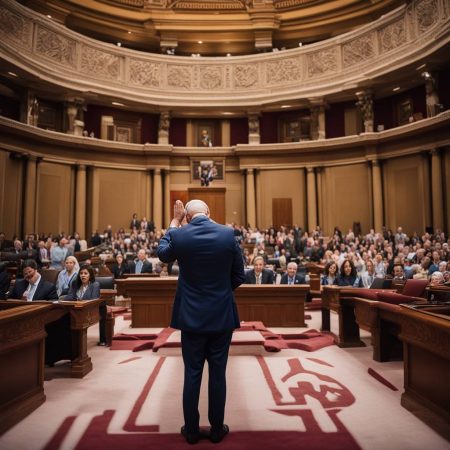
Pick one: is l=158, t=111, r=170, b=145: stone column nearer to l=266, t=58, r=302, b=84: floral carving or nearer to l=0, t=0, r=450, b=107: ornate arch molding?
l=0, t=0, r=450, b=107: ornate arch molding

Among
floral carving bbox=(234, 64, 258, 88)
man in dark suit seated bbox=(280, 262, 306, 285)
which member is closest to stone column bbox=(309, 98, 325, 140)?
floral carving bbox=(234, 64, 258, 88)

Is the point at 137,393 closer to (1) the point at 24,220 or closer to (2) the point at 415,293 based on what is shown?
(2) the point at 415,293

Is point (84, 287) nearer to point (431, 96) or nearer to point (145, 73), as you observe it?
point (431, 96)

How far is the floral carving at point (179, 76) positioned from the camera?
20.6 meters

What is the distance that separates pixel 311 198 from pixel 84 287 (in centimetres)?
1562

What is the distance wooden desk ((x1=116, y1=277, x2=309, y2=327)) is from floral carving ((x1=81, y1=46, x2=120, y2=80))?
1494 centimetres

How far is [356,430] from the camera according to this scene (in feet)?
9.90

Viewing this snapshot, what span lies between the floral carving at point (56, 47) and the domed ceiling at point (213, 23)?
251cm

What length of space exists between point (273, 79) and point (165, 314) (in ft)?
52.5

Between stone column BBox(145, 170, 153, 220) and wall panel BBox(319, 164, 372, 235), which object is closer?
wall panel BBox(319, 164, 372, 235)

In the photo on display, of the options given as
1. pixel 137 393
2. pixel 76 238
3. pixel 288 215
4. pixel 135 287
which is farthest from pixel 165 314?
pixel 288 215

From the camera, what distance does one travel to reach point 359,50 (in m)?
18.5

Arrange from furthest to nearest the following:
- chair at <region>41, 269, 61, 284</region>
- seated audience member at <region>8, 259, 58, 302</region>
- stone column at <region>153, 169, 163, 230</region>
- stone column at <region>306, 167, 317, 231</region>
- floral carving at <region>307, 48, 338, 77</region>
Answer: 1. stone column at <region>153, 169, 163, 230</region>
2. stone column at <region>306, 167, 317, 231</region>
3. floral carving at <region>307, 48, 338, 77</region>
4. chair at <region>41, 269, 61, 284</region>
5. seated audience member at <region>8, 259, 58, 302</region>

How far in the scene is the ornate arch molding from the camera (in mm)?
16078
